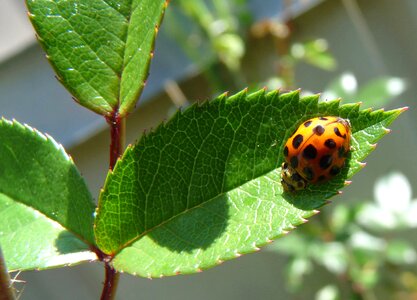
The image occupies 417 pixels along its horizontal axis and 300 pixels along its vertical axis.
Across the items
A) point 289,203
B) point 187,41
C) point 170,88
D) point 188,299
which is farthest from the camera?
point 188,299

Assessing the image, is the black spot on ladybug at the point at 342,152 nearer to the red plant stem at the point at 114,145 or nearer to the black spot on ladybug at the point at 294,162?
the black spot on ladybug at the point at 294,162

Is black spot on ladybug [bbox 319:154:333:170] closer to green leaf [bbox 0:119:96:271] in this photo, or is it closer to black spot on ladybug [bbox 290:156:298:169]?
black spot on ladybug [bbox 290:156:298:169]

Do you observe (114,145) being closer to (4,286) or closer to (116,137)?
(116,137)

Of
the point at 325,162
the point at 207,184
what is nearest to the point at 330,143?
the point at 325,162

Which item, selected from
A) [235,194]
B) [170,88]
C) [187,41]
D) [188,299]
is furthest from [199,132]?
[188,299]

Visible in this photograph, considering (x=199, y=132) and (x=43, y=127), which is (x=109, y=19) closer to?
(x=199, y=132)
